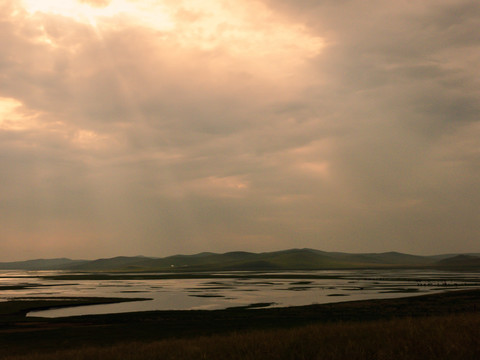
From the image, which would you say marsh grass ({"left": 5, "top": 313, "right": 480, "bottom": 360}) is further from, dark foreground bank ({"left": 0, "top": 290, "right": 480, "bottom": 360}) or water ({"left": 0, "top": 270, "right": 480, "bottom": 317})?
water ({"left": 0, "top": 270, "right": 480, "bottom": 317})

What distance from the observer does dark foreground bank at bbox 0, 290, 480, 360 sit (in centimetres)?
1281

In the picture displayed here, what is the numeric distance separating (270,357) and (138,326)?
2657cm

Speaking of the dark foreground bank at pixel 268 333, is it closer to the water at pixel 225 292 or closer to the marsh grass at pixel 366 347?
the marsh grass at pixel 366 347

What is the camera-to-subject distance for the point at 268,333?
19.4 m

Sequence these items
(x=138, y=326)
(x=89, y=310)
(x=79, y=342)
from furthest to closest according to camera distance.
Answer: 1. (x=89, y=310)
2. (x=138, y=326)
3. (x=79, y=342)

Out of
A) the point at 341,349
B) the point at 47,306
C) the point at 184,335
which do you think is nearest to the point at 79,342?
the point at 184,335

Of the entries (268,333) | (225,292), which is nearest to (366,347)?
(268,333)

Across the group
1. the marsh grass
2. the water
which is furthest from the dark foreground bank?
the water

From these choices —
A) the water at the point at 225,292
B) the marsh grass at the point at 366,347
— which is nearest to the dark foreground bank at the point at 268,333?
the marsh grass at the point at 366,347

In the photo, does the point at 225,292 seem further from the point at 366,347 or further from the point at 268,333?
the point at 366,347

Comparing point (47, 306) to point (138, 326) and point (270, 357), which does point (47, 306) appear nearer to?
point (138, 326)

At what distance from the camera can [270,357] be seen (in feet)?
41.9

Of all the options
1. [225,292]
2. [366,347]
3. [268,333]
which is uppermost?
[366,347]

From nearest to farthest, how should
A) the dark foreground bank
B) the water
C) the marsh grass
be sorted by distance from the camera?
the marsh grass
the dark foreground bank
the water
